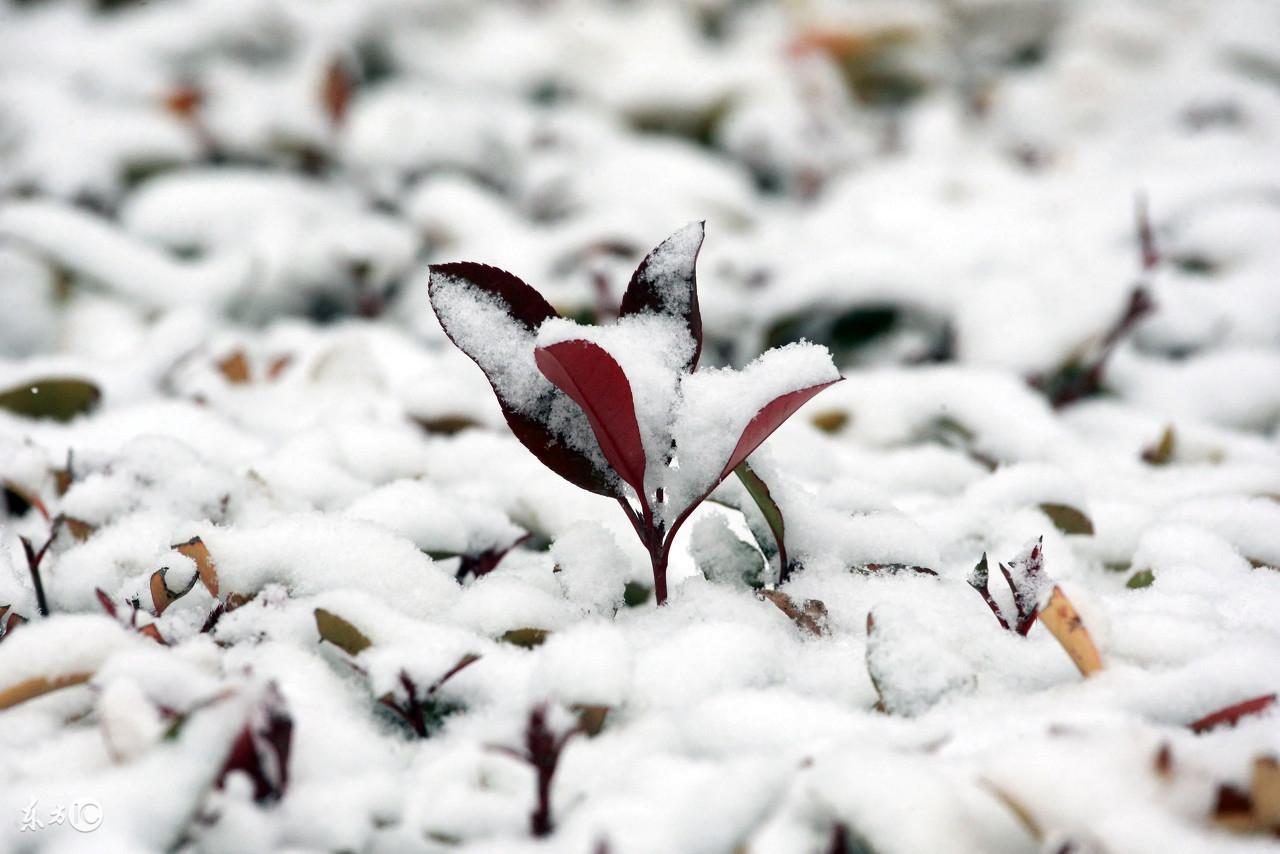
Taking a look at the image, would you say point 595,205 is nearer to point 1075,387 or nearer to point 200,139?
point 200,139

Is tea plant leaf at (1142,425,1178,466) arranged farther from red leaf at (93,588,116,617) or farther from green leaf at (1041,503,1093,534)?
red leaf at (93,588,116,617)

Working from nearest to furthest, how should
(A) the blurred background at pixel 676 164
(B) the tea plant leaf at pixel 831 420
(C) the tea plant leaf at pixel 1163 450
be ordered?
1. (C) the tea plant leaf at pixel 1163 450
2. (B) the tea plant leaf at pixel 831 420
3. (A) the blurred background at pixel 676 164

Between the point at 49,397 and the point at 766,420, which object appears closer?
the point at 766,420

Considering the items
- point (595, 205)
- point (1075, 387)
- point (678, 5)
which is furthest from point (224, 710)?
point (678, 5)

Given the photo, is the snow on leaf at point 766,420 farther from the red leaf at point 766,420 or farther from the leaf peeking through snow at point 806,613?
the leaf peeking through snow at point 806,613

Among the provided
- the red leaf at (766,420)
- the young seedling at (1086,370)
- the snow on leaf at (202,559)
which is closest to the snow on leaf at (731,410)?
the red leaf at (766,420)

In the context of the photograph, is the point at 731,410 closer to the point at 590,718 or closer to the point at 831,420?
the point at 590,718

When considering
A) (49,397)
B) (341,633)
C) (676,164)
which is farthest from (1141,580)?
(676,164)
